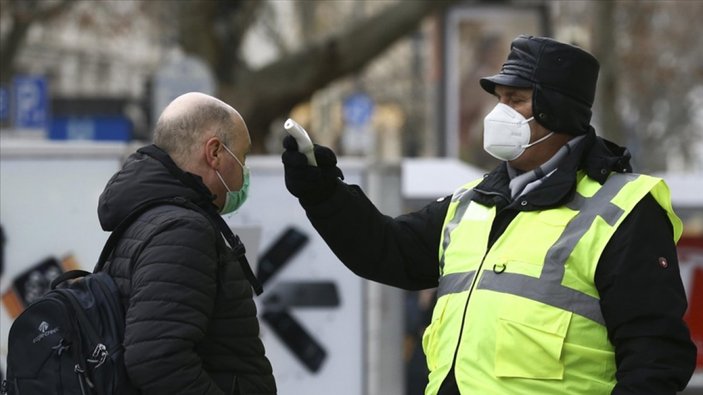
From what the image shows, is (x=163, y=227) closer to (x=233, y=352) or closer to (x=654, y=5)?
(x=233, y=352)

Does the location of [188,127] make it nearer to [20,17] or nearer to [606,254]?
[606,254]

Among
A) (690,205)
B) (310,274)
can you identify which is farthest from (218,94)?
(310,274)

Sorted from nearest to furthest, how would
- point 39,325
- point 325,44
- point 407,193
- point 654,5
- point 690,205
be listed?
point 39,325, point 690,205, point 407,193, point 325,44, point 654,5

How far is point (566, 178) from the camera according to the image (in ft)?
11.5

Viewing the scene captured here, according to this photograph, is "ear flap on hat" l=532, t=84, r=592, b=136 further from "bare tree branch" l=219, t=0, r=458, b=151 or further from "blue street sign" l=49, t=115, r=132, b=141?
"bare tree branch" l=219, t=0, r=458, b=151

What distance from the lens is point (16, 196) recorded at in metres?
5.69

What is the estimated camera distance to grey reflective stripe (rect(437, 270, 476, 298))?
3.54m

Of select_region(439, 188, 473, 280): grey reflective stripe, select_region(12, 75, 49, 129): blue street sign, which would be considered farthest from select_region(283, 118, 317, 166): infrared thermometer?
select_region(12, 75, 49, 129): blue street sign

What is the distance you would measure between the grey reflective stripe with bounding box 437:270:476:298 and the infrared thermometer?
487 millimetres

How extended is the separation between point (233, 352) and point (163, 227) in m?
0.38

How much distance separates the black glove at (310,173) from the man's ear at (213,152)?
8.2 inches

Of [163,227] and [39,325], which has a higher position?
[163,227]

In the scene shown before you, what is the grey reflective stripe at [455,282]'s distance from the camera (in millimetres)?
3537

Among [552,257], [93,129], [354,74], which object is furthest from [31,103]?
[552,257]
